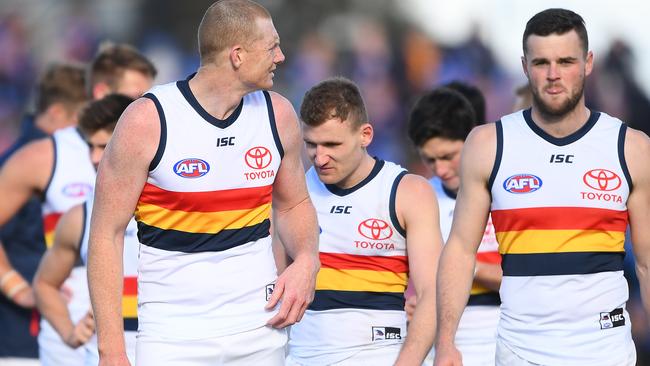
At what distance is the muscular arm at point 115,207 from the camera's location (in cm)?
555

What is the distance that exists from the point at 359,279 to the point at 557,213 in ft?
4.25

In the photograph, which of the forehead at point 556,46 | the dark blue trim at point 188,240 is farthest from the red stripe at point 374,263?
the forehead at point 556,46

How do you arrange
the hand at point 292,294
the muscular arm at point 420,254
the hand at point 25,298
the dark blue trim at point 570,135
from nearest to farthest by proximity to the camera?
the hand at point 292,294
the dark blue trim at point 570,135
the muscular arm at point 420,254
the hand at point 25,298

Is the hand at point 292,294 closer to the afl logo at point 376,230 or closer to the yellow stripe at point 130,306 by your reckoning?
the afl logo at point 376,230

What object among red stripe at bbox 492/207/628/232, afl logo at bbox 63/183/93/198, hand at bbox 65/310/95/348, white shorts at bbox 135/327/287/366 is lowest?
white shorts at bbox 135/327/287/366

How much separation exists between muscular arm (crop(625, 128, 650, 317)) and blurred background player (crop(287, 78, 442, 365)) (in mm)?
1115

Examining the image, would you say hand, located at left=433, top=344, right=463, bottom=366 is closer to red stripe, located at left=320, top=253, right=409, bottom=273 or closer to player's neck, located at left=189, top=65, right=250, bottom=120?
red stripe, located at left=320, top=253, right=409, bottom=273

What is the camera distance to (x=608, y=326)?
6.07 m

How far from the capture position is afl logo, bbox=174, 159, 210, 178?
5648 mm

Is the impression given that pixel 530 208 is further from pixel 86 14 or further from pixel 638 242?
pixel 86 14

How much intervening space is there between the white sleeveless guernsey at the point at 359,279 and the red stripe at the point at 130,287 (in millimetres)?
968

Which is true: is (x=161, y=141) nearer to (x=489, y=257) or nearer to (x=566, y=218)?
(x=566, y=218)

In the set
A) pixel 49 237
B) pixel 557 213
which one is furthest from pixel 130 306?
pixel 557 213

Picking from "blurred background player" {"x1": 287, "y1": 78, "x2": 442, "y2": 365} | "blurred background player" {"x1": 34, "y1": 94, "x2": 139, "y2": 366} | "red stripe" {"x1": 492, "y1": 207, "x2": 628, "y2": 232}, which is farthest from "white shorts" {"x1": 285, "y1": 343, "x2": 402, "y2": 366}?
"blurred background player" {"x1": 34, "y1": 94, "x2": 139, "y2": 366}
